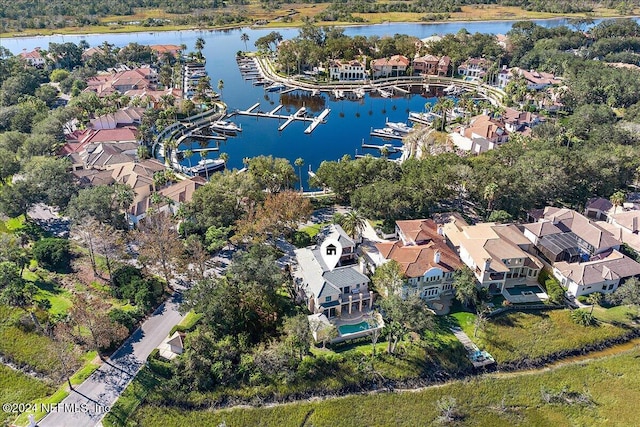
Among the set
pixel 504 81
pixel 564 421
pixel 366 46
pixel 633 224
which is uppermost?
pixel 366 46

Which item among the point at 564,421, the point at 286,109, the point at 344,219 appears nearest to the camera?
the point at 564,421

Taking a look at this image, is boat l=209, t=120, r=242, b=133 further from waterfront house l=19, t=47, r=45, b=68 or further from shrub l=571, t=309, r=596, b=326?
shrub l=571, t=309, r=596, b=326

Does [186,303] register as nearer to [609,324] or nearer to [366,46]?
[609,324]

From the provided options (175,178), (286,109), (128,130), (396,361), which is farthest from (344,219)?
(286,109)

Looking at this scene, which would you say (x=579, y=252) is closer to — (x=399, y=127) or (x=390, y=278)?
(x=390, y=278)

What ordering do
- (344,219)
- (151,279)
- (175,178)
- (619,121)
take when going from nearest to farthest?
(151,279), (344,219), (175,178), (619,121)

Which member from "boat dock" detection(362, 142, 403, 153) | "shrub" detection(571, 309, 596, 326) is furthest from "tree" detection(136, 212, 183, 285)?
"boat dock" detection(362, 142, 403, 153)

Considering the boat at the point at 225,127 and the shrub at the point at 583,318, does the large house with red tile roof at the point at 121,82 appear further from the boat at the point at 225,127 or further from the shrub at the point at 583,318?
the shrub at the point at 583,318

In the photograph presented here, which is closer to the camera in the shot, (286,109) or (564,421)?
(564,421)
